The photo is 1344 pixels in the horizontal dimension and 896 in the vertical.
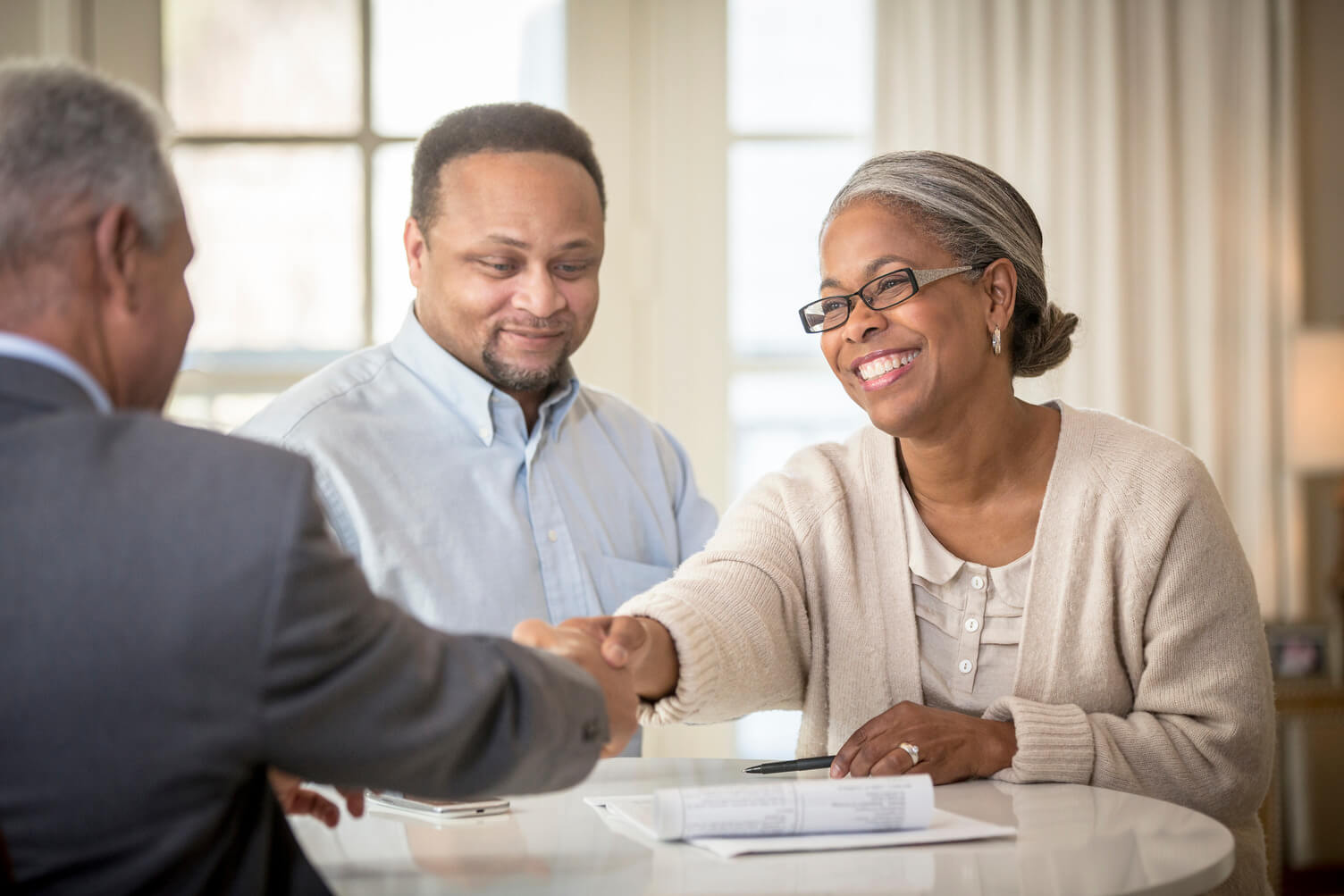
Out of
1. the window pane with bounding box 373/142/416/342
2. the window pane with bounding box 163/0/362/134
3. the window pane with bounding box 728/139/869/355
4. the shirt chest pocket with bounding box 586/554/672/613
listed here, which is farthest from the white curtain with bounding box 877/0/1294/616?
the shirt chest pocket with bounding box 586/554/672/613

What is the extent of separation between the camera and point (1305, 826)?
12.1 ft

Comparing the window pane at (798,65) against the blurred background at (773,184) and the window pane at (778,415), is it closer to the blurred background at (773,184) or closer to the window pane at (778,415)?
the blurred background at (773,184)

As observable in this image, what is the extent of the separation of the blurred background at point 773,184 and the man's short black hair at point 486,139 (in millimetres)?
1253

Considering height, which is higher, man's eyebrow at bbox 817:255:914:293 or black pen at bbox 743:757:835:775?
man's eyebrow at bbox 817:255:914:293

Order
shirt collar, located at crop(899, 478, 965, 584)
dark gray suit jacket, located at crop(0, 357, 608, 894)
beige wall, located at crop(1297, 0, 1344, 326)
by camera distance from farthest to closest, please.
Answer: beige wall, located at crop(1297, 0, 1344, 326), shirt collar, located at crop(899, 478, 965, 584), dark gray suit jacket, located at crop(0, 357, 608, 894)

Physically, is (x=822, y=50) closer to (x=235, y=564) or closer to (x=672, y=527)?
(x=672, y=527)

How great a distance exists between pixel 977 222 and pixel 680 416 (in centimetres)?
176

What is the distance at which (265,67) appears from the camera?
3496 millimetres

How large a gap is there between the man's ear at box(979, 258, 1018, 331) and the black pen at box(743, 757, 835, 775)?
70cm

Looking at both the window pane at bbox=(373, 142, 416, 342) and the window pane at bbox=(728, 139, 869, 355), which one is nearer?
the window pane at bbox=(373, 142, 416, 342)

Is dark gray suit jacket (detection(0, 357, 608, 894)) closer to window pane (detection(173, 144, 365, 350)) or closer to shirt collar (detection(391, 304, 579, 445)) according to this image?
shirt collar (detection(391, 304, 579, 445))

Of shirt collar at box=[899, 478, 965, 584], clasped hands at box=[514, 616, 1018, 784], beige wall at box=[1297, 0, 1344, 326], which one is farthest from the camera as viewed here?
beige wall at box=[1297, 0, 1344, 326]

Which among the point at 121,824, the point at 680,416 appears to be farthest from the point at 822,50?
the point at 121,824

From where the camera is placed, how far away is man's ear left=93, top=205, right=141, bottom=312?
0.97 meters
